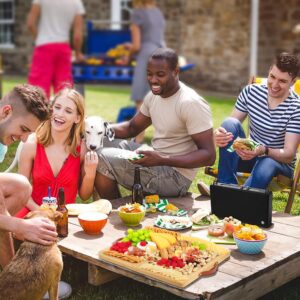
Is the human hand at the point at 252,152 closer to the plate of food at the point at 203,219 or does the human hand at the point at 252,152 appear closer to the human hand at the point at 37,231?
the plate of food at the point at 203,219

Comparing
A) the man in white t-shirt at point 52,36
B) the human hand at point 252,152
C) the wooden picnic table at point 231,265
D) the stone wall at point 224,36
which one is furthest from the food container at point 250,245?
the stone wall at point 224,36

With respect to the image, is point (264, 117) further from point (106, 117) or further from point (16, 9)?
point (16, 9)

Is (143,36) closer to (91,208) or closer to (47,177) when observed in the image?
(47,177)

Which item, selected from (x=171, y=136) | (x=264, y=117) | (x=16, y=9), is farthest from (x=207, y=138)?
(x=16, y=9)

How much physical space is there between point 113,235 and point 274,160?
1.35 m

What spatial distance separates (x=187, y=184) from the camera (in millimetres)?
4535

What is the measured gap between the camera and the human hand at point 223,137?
4.56 m

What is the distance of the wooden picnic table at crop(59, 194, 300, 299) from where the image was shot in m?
3.05

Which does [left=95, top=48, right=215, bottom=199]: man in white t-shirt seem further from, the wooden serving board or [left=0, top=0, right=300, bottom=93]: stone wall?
[left=0, top=0, right=300, bottom=93]: stone wall

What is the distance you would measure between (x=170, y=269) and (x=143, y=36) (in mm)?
5244

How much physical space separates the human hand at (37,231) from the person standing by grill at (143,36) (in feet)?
15.0

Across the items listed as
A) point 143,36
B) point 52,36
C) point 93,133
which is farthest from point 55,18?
point 93,133

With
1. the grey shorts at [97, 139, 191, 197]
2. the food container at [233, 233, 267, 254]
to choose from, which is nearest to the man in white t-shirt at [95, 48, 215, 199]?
the grey shorts at [97, 139, 191, 197]

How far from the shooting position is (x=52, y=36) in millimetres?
7898
